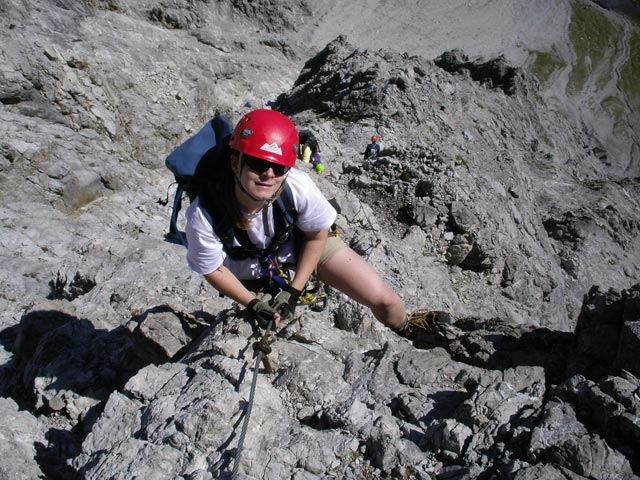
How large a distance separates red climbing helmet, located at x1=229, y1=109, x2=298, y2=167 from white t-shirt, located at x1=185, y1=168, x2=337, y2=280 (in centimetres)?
43

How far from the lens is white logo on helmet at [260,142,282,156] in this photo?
4.98 meters

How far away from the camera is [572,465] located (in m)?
3.99

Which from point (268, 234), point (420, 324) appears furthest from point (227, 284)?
point (420, 324)

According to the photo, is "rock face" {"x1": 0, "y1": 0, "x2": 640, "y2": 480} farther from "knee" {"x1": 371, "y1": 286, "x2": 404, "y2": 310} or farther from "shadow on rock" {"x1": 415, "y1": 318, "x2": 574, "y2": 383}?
"knee" {"x1": 371, "y1": 286, "x2": 404, "y2": 310}

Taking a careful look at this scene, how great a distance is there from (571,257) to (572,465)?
61.6ft

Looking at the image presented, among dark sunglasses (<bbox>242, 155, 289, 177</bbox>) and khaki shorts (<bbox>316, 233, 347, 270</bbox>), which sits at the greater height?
dark sunglasses (<bbox>242, 155, 289, 177</bbox>)

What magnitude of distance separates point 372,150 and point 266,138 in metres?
12.0

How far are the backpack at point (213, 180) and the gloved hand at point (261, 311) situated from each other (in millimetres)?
753

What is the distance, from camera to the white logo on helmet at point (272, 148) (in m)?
4.98

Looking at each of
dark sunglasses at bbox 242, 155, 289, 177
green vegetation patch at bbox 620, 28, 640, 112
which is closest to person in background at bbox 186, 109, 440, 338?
dark sunglasses at bbox 242, 155, 289, 177

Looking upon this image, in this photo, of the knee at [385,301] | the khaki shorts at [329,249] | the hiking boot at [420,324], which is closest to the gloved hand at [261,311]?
the khaki shorts at [329,249]

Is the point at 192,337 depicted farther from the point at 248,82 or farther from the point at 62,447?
the point at 248,82

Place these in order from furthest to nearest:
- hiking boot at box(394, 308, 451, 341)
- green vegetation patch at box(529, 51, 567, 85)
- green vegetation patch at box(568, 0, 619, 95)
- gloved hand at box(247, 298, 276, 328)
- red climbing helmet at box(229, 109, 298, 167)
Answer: green vegetation patch at box(568, 0, 619, 95) → green vegetation patch at box(529, 51, 567, 85) → hiking boot at box(394, 308, 451, 341) → gloved hand at box(247, 298, 276, 328) → red climbing helmet at box(229, 109, 298, 167)

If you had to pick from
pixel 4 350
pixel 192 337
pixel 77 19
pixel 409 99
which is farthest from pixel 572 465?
pixel 77 19
